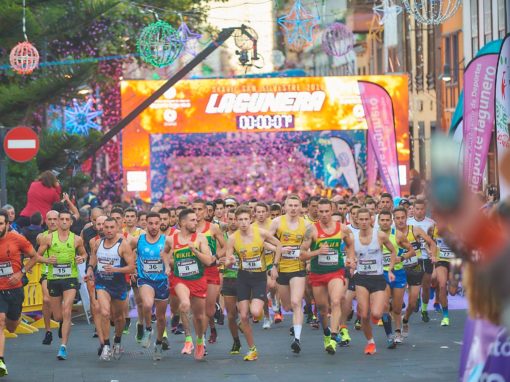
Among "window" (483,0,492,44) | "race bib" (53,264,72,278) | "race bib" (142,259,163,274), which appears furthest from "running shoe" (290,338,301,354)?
"window" (483,0,492,44)

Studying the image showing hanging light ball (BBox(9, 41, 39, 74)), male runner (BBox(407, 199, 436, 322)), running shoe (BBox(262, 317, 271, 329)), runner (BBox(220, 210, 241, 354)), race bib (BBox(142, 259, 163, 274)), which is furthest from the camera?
hanging light ball (BBox(9, 41, 39, 74))

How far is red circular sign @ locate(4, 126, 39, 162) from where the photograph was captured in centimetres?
2234

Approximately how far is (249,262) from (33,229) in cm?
592

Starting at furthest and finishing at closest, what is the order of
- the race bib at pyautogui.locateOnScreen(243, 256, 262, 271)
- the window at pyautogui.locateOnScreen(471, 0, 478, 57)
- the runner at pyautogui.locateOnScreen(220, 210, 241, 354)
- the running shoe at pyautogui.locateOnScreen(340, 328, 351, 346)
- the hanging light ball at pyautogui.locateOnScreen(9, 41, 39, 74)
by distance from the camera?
the window at pyautogui.locateOnScreen(471, 0, 478, 57), the hanging light ball at pyautogui.locateOnScreen(9, 41, 39, 74), the running shoe at pyautogui.locateOnScreen(340, 328, 351, 346), the runner at pyautogui.locateOnScreen(220, 210, 241, 354), the race bib at pyautogui.locateOnScreen(243, 256, 262, 271)

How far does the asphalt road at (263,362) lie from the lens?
13797 millimetres

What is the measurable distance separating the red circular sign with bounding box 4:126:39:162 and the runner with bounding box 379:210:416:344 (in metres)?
7.53

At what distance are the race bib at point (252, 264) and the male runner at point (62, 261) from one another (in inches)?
84.5

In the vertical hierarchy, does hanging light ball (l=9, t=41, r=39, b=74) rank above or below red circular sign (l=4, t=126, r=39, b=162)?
above

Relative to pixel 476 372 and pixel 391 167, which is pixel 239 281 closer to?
pixel 476 372

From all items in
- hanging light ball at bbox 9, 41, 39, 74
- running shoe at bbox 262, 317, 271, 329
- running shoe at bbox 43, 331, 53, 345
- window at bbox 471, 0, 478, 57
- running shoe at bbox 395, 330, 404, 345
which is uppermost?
window at bbox 471, 0, 478, 57

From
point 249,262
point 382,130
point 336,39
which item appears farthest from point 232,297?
point 336,39

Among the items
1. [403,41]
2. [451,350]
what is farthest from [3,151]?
[403,41]

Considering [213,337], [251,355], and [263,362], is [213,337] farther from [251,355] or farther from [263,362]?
[263,362]

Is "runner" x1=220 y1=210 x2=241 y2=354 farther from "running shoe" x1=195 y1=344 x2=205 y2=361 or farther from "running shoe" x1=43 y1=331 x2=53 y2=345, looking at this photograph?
"running shoe" x1=43 y1=331 x2=53 y2=345
